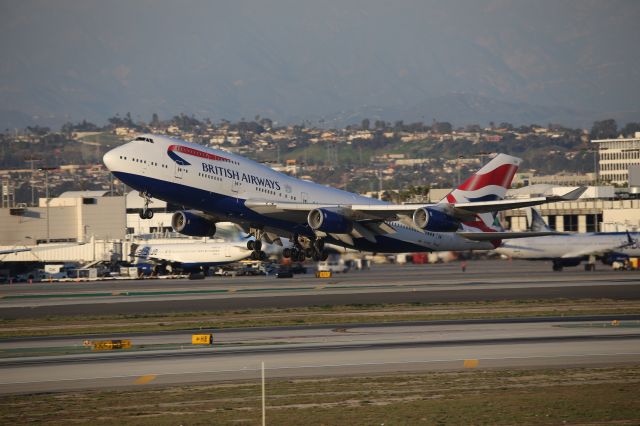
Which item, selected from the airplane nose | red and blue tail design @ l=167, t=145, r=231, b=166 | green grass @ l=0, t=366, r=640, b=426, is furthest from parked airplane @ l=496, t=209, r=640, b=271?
green grass @ l=0, t=366, r=640, b=426

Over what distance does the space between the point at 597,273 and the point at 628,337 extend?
194ft

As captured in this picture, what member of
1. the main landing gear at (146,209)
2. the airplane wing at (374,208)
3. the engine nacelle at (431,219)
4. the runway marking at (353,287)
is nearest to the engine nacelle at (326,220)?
the airplane wing at (374,208)

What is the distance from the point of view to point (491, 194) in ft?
259

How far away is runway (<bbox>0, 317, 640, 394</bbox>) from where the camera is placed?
133 feet

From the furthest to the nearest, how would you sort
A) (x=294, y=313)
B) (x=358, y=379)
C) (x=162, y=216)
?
(x=162, y=216), (x=294, y=313), (x=358, y=379)

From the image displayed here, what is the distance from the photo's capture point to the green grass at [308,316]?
197 ft

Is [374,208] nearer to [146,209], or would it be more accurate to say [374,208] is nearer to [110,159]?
[146,209]

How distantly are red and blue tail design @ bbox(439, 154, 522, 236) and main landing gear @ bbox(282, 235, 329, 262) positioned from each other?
12.9 meters

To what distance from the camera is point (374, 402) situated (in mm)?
34844

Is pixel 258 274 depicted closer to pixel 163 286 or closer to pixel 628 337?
pixel 163 286

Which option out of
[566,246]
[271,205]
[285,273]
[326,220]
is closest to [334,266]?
[285,273]

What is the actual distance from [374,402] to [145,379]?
9.96 m

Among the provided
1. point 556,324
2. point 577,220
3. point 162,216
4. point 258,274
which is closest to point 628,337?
point 556,324

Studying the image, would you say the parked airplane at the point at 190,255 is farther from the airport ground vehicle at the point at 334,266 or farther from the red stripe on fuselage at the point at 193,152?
the red stripe on fuselage at the point at 193,152
